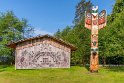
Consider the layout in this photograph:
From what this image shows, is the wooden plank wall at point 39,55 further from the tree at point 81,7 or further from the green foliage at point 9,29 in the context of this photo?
the tree at point 81,7

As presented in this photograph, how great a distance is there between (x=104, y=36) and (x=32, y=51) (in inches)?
595

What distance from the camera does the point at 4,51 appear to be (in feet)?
198

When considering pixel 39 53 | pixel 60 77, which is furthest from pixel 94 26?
pixel 60 77

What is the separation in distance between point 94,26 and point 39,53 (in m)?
10.2

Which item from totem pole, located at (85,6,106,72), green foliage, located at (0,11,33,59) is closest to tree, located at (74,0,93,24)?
green foliage, located at (0,11,33,59)

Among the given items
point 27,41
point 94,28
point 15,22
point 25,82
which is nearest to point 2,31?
point 15,22

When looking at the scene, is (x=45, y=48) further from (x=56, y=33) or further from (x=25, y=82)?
(x=56, y=33)

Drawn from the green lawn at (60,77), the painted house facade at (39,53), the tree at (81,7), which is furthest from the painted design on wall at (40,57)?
the tree at (81,7)

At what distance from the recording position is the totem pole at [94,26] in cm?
3850

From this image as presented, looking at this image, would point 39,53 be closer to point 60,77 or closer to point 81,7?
point 60,77

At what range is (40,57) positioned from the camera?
4419 centimetres

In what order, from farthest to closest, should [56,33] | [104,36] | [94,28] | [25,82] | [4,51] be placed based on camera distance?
1. [56,33]
2. [4,51]
3. [104,36]
4. [94,28]
5. [25,82]

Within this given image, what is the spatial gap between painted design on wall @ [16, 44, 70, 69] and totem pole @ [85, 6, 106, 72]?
7525 mm

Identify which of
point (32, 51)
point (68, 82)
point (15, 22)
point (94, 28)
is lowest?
point (68, 82)
